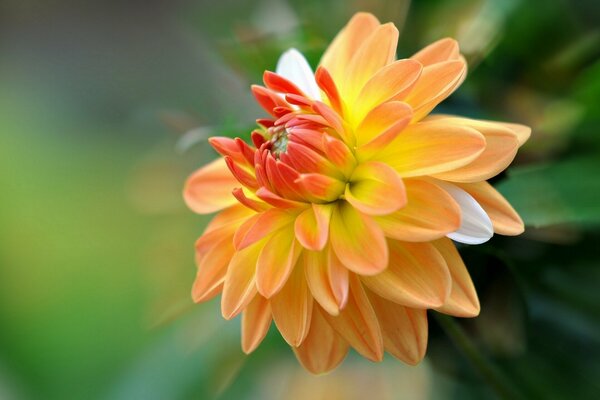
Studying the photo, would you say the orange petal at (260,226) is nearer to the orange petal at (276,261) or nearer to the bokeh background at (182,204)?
the orange petal at (276,261)

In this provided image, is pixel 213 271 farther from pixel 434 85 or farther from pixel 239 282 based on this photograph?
pixel 434 85

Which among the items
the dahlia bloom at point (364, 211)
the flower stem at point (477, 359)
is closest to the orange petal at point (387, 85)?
the dahlia bloom at point (364, 211)

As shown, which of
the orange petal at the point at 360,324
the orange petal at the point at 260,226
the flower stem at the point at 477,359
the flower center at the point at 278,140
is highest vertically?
the flower center at the point at 278,140

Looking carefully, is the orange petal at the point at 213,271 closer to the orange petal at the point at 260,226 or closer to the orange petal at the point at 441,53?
the orange petal at the point at 260,226

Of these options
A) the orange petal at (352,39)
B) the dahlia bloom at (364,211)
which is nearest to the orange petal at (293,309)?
the dahlia bloom at (364,211)

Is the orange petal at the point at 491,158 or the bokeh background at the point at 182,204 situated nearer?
the orange petal at the point at 491,158

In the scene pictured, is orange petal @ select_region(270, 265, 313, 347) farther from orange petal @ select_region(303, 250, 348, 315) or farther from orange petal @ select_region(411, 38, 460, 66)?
orange petal @ select_region(411, 38, 460, 66)

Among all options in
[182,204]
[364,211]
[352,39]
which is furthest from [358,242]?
[182,204]

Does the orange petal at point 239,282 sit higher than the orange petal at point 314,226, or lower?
lower
